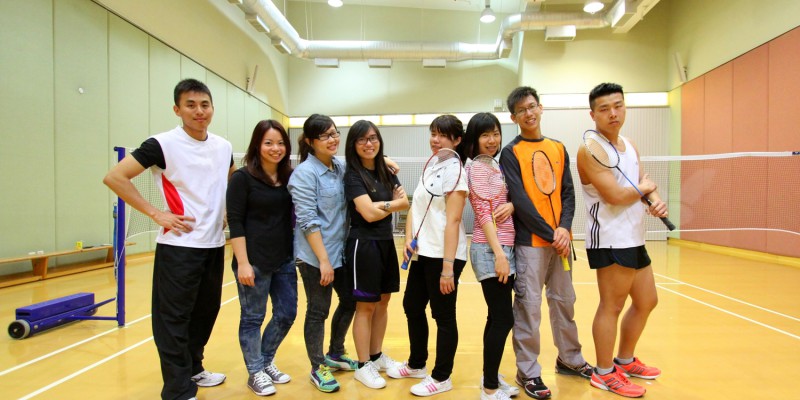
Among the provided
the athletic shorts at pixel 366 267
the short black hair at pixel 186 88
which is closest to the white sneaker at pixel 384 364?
the athletic shorts at pixel 366 267

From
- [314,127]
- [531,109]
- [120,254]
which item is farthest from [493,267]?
[120,254]

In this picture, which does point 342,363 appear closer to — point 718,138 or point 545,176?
point 545,176

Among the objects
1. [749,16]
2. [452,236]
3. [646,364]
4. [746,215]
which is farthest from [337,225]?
[749,16]

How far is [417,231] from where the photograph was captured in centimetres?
299

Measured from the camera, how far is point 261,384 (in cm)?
308

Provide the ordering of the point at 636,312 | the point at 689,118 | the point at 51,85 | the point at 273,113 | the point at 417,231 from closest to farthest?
the point at 417,231 < the point at 636,312 < the point at 51,85 < the point at 689,118 < the point at 273,113

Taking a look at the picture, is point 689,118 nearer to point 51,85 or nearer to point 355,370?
point 355,370

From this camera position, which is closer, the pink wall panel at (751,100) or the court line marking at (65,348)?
the court line marking at (65,348)

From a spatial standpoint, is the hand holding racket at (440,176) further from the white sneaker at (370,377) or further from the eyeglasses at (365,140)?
the white sneaker at (370,377)

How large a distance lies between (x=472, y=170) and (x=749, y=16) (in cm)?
1243

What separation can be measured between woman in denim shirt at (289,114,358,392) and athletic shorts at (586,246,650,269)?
71.1 inches

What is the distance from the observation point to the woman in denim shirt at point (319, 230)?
301cm

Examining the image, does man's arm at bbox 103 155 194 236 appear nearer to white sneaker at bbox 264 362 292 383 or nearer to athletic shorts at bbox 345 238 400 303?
athletic shorts at bbox 345 238 400 303

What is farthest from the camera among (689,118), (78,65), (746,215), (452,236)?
(689,118)
